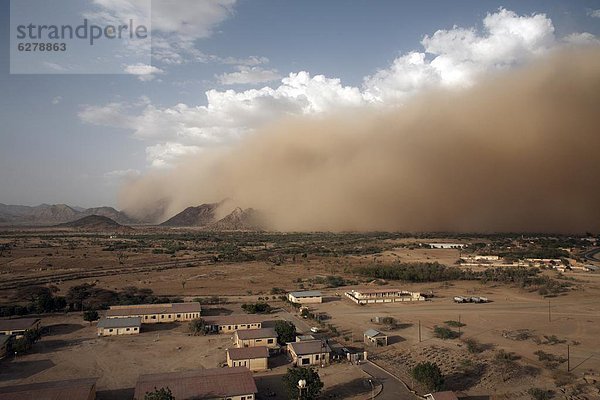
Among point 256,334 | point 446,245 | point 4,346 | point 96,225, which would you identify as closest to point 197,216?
point 96,225

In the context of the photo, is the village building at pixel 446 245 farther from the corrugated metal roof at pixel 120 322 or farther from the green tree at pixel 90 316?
the green tree at pixel 90 316

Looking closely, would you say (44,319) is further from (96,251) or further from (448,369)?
(96,251)

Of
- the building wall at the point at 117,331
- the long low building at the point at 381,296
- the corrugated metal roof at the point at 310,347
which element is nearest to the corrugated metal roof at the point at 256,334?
the corrugated metal roof at the point at 310,347

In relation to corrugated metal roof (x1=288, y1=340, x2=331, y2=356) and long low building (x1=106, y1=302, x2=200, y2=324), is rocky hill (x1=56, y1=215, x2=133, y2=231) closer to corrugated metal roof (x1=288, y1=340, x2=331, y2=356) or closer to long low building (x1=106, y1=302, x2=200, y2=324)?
long low building (x1=106, y1=302, x2=200, y2=324)

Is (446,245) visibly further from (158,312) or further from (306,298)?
(158,312)

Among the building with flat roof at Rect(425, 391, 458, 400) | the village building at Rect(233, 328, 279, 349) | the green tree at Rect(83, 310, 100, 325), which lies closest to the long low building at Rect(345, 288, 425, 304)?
the village building at Rect(233, 328, 279, 349)
